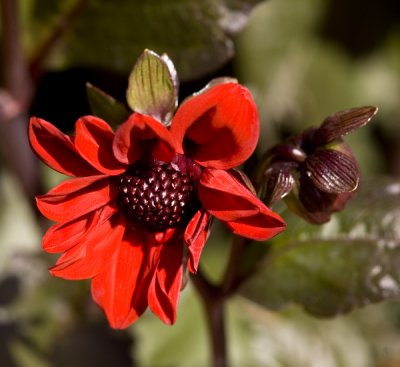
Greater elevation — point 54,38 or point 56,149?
point 56,149

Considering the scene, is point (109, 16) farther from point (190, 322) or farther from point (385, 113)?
point (385, 113)

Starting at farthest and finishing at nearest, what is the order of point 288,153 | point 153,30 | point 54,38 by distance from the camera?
point 54,38, point 153,30, point 288,153

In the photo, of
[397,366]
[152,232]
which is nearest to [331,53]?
[397,366]

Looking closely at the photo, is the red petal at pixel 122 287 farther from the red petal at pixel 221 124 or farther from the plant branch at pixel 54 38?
the plant branch at pixel 54 38

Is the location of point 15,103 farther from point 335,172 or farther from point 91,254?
point 335,172

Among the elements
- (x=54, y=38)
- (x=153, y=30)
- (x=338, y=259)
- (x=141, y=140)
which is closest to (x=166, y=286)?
(x=141, y=140)

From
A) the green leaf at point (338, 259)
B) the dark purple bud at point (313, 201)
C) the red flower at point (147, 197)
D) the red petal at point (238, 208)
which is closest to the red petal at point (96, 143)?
the red flower at point (147, 197)
